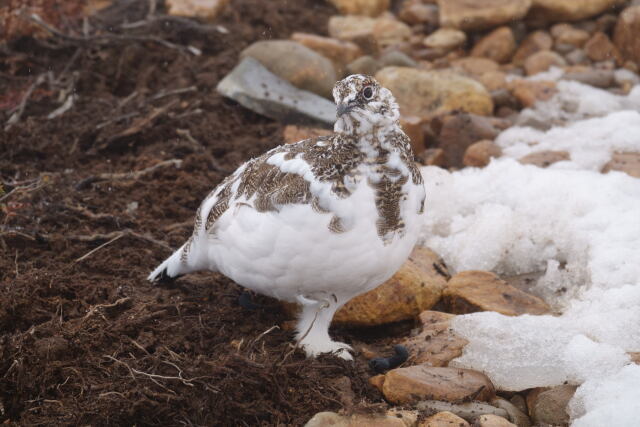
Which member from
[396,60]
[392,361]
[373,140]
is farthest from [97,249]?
[396,60]

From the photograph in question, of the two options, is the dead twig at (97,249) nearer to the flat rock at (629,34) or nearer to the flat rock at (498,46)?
the flat rock at (498,46)

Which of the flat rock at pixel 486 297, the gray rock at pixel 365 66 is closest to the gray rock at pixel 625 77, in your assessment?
the gray rock at pixel 365 66

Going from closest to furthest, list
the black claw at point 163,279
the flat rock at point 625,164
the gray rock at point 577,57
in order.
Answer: the black claw at point 163,279
the flat rock at point 625,164
the gray rock at point 577,57

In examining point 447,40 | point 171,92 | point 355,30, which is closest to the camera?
point 171,92

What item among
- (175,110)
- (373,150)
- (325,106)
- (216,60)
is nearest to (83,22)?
(216,60)

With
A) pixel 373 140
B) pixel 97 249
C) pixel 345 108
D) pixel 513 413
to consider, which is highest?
pixel 345 108

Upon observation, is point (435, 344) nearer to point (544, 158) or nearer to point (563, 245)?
point (563, 245)

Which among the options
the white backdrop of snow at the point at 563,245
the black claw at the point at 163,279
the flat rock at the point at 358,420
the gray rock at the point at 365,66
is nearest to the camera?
the flat rock at the point at 358,420
